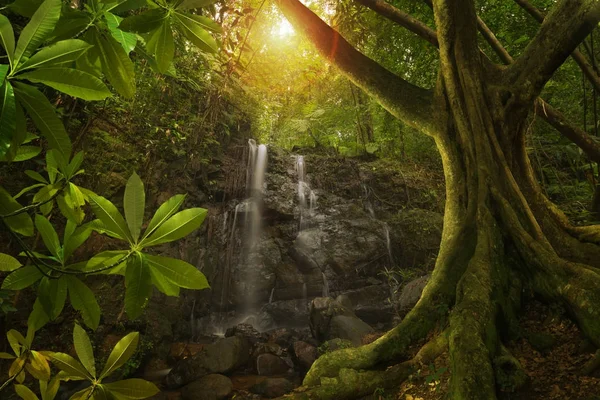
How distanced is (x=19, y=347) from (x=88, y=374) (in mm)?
381

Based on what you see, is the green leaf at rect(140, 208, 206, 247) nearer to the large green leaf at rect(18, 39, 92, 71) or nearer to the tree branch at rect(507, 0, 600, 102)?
the large green leaf at rect(18, 39, 92, 71)

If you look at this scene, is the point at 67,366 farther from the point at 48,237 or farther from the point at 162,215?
the point at 162,215

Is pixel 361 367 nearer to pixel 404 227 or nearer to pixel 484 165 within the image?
pixel 484 165

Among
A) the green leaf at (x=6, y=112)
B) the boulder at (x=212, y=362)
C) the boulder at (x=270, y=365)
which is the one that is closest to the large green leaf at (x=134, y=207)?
the green leaf at (x=6, y=112)

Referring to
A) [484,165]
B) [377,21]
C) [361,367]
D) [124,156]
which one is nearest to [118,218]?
[361,367]

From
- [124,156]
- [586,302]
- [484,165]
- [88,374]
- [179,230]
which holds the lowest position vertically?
[88,374]

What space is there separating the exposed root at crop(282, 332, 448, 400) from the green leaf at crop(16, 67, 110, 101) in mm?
2838

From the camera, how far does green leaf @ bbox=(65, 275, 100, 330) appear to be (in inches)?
43.5

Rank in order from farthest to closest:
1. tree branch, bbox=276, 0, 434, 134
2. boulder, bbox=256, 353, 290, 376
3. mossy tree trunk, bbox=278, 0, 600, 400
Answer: boulder, bbox=256, 353, 290, 376 < tree branch, bbox=276, 0, 434, 134 < mossy tree trunk, bbox=278, 0, 600, 400

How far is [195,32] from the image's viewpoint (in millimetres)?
1241

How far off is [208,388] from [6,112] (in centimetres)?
621

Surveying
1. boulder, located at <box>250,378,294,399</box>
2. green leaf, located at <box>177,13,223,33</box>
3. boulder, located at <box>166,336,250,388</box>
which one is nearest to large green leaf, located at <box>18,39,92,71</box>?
green leaf, located at <box>177,13,223,33</box>

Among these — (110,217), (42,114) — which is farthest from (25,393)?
(42,114)

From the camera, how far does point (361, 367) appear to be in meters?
3.01
